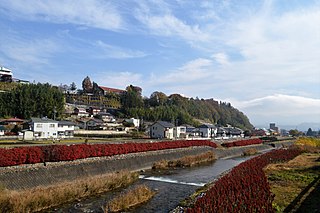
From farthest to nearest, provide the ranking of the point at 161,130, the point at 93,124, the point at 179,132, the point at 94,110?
1. the point at 94,110
2. the point at 93,124
3. the point at 179,132
4. the point at 161,130

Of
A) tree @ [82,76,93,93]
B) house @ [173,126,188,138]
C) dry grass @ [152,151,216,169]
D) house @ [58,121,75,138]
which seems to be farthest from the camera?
tree @ [82,76,93,93]

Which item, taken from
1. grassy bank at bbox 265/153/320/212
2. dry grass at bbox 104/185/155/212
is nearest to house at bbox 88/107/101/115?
dry grass at bbox 104/185/155/212

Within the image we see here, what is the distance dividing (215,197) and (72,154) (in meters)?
17.4

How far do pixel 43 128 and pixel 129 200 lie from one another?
44478 millimetres

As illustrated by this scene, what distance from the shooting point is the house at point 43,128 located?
57.2m

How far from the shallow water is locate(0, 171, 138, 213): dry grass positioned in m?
0.66

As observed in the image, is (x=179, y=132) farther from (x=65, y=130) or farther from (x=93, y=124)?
(x=65, y=130)

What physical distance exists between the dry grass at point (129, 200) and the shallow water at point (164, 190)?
1.46ft

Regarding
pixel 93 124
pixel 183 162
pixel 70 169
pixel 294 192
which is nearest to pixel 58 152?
pixel 70 169

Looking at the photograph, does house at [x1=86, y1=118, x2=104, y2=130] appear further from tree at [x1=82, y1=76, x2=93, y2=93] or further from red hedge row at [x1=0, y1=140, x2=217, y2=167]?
tree at [x1=82, y1=76, x2=93, y2=93]

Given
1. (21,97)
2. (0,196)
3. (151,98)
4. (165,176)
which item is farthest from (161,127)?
(151,98)

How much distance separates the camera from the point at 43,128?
2308 inches

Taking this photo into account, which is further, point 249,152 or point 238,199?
point 249,152

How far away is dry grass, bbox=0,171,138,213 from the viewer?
54.0 feet
